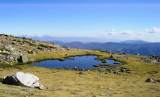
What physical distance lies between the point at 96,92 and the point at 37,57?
325ft

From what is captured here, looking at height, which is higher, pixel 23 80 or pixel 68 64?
pixel 23 80

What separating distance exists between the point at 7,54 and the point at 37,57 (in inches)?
745

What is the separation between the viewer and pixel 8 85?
63.2 metres

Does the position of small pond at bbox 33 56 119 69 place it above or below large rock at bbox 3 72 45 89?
below

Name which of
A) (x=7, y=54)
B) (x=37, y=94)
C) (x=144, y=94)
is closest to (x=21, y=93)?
(x=37, y=94)

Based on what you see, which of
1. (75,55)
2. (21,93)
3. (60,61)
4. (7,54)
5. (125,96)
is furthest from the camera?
(75,55)

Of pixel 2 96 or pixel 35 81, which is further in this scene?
pixel 35 81

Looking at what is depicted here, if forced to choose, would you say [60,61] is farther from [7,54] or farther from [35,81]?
[35,81]

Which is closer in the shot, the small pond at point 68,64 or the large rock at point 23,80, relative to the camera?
the large rock at point 23,80

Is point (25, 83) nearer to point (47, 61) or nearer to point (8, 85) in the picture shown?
point (8, 85)

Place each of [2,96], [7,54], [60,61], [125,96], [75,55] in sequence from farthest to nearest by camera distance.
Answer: [75,55] < [60,61] < [7,54] < [125,96] < [2,96]

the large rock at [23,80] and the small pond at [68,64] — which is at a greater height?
the large rock at [23,80]

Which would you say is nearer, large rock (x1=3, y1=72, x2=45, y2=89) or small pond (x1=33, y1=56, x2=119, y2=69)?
large rock (x1=3, y1=72, x2=45, y2=89)

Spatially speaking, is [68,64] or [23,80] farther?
[68,64]
